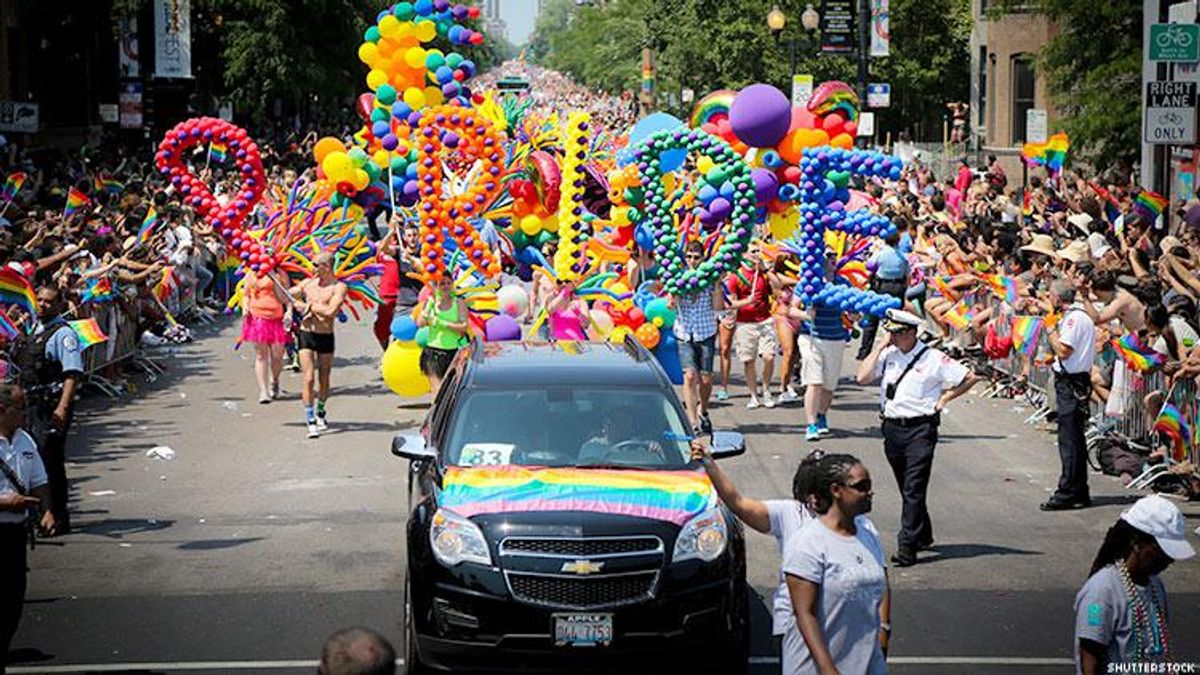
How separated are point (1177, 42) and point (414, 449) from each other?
48.6 ft

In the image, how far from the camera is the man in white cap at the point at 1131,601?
679 cm

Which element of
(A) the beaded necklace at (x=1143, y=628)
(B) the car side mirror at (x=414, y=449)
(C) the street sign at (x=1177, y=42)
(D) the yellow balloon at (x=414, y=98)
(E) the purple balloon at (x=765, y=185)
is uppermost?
(C) the street sign at (x=1177, y=42)

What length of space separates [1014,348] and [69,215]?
1166 centimetres

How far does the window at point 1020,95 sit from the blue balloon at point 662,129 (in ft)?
90.6

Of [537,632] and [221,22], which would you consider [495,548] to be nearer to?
[537,632]

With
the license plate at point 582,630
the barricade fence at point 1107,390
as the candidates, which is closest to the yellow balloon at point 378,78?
the barricade fence at point 1107,390

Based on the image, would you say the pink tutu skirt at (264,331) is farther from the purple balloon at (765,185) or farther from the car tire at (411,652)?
the car tire at (411,652)

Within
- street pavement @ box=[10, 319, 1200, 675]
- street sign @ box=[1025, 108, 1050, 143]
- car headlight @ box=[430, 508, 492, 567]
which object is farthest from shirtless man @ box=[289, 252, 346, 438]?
street sign @ box=[1025, 108, 1050, 143]

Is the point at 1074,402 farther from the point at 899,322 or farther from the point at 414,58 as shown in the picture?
the point at 414,58

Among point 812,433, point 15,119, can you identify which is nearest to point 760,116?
point 812,433

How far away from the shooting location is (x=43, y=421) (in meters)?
13.9

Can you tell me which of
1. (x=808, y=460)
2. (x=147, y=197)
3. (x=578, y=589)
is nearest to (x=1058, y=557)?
(x=578, y=589)

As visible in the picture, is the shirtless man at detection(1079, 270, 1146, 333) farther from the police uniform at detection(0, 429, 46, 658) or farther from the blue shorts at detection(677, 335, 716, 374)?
the police uniform at detection(0, 429, 46, 658)

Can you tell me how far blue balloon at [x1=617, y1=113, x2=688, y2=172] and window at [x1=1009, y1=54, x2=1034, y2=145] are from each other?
90.6 feet
